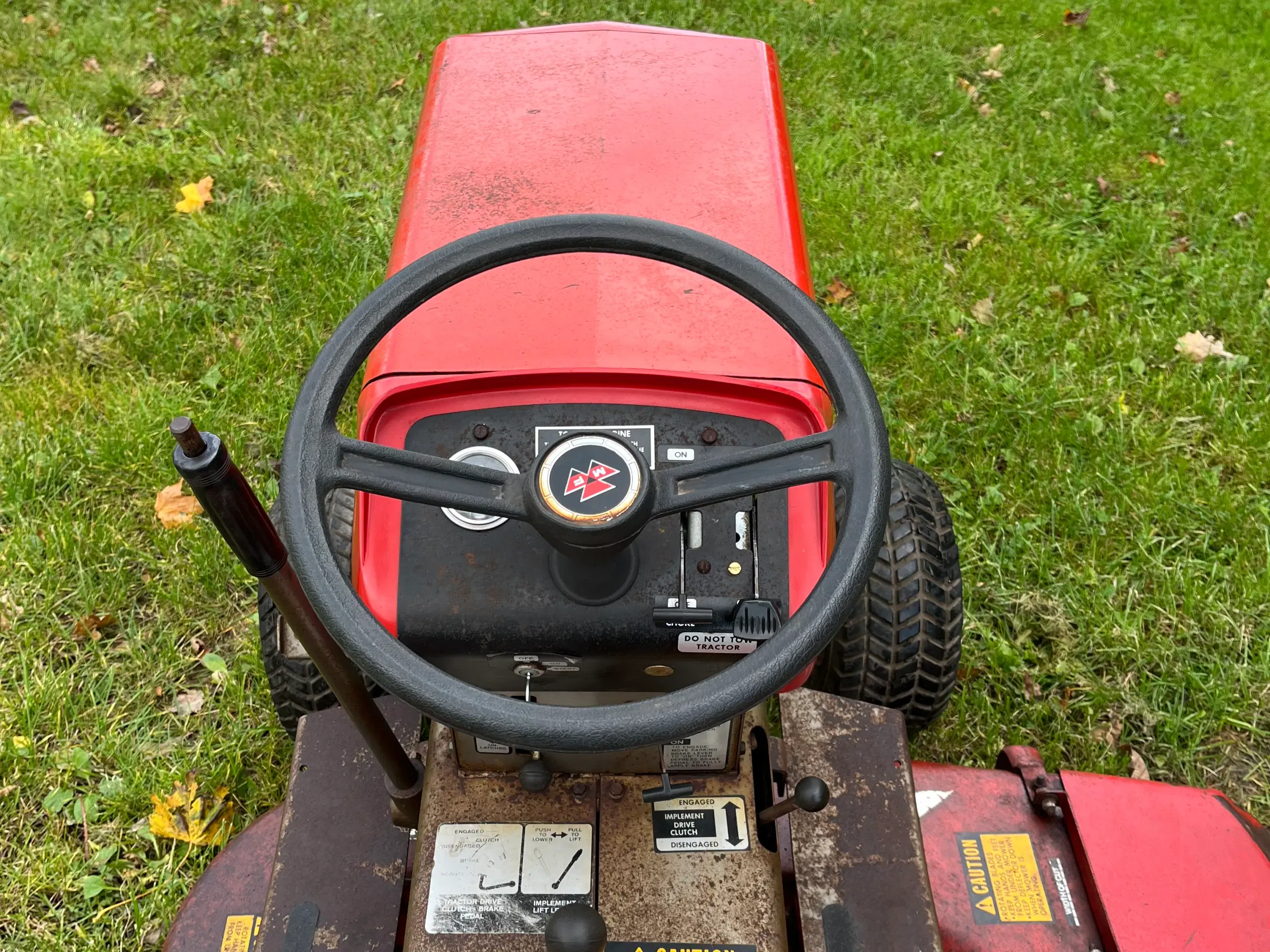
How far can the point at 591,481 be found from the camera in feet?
3.22

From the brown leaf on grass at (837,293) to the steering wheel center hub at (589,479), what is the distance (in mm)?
2225

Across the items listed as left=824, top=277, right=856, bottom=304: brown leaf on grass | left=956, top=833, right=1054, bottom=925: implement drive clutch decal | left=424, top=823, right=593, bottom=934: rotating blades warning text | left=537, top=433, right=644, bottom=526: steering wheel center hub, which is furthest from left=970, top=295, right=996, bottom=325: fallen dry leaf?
left=537, top=433, right=644, bottom=526: steering wheel center hub

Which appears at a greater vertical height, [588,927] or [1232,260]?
[588,927]

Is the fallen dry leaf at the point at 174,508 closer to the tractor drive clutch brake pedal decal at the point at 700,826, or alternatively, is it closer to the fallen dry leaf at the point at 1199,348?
the tractor drive clutch brake pedal decal at the point at 700,826

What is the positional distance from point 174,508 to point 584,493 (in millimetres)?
1905

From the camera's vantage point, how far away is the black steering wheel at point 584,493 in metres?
0.95

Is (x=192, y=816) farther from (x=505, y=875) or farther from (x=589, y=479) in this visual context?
(x=589, y=479)

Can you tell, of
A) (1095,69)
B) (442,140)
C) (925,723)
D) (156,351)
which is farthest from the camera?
(1095,69)

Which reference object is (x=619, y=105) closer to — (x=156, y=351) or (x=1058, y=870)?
(x=1058, y=870)

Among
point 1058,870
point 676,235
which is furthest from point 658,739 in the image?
point 1058,870

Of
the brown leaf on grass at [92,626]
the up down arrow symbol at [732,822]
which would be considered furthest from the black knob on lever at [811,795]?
the brown leaf on grass at [92,626]

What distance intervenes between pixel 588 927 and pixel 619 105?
139 cm

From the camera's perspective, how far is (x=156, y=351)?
9.33ft

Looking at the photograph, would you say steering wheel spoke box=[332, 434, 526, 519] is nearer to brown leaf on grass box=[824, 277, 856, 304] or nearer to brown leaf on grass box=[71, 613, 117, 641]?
brown leaf on grass box=[71, 613, 117, 641]
